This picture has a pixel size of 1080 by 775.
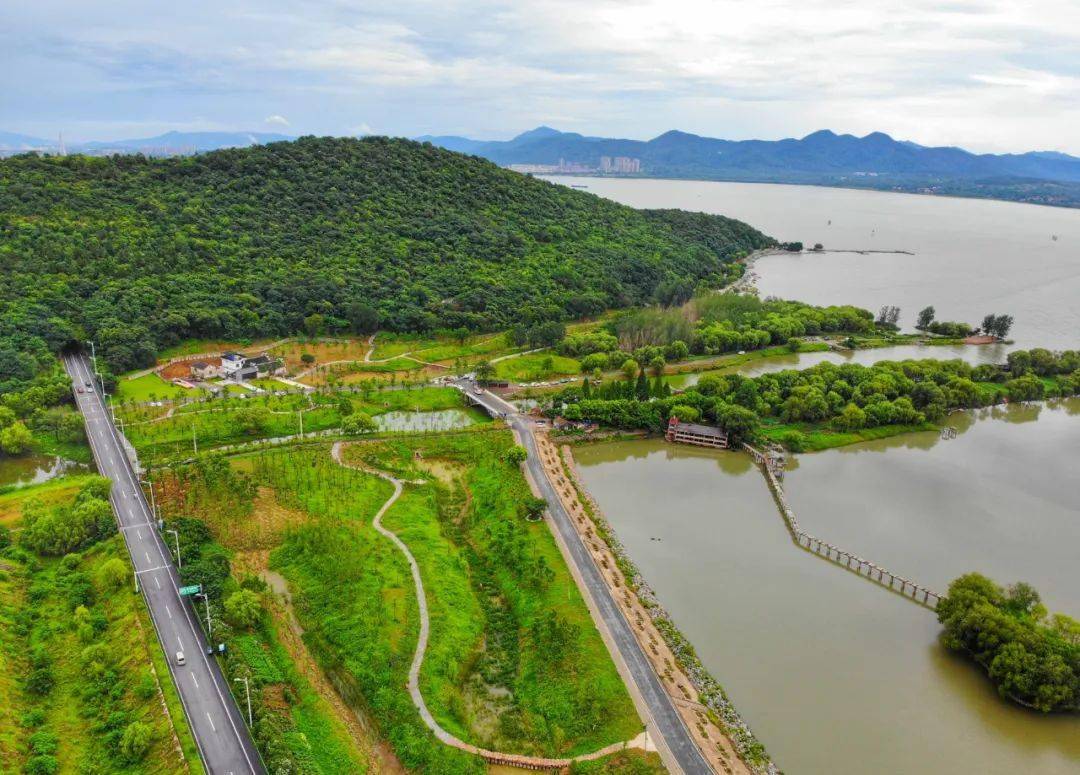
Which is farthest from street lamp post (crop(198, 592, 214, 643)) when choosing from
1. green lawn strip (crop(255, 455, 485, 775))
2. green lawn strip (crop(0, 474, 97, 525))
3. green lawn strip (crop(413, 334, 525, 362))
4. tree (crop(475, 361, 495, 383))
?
green lawn strip (crop(413, 334, 525, 362))

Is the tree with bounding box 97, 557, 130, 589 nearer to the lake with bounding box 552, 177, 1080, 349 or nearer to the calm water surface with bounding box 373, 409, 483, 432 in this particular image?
the calm water surface with bounding box 373, 409, 483, 432

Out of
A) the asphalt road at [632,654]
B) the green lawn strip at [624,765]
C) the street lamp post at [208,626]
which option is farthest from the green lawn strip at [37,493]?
the green lawn strip at [624,765]

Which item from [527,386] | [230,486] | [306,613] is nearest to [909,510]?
[527,386]

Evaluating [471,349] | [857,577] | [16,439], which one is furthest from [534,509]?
[471,349]

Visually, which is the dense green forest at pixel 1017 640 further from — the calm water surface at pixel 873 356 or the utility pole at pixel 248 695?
the calm water surface at pixel 873 356

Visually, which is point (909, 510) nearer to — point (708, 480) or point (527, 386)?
point (708, 480)

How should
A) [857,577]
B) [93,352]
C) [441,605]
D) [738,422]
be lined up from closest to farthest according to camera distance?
[441,605] → [857,577] → [738,422] → [93,352]

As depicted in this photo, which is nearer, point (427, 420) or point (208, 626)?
point (208, 626)

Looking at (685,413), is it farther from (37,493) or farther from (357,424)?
(37,493)
